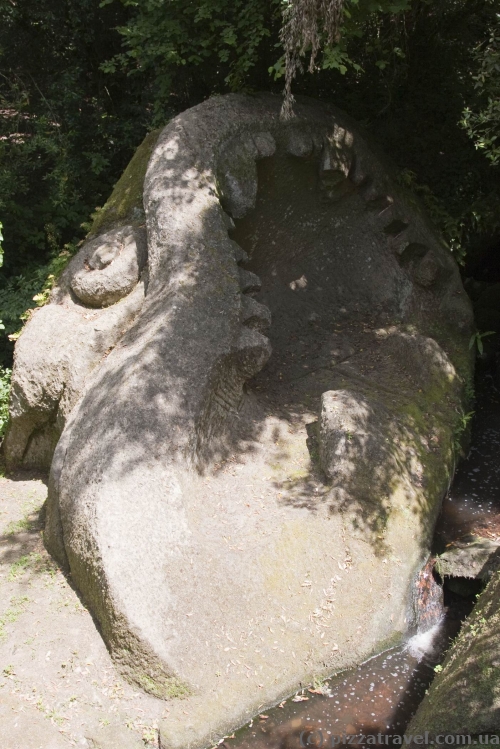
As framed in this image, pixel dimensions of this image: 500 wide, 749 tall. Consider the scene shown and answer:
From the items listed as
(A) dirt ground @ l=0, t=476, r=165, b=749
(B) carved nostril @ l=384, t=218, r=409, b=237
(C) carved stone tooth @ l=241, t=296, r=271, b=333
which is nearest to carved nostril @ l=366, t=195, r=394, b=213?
(B) carved nostril @ l=384, t=218, r=409, b=237

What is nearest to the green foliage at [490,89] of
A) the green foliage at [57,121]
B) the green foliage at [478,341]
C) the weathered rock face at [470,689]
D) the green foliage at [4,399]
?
the green foliage at [478,341]

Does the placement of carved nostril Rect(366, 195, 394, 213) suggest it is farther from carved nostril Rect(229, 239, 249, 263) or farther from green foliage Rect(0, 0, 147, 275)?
green foliage Rect(0, 0, 147, 275)

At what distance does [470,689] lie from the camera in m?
4.48

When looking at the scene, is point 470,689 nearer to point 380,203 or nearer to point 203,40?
point 380,203

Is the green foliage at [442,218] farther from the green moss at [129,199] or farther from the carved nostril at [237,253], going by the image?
the green moss at [129,199]

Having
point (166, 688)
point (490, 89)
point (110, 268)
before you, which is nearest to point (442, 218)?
point (490, 89)

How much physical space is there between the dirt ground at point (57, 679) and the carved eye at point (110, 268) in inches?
119

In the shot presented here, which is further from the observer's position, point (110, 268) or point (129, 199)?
point (129, 199)

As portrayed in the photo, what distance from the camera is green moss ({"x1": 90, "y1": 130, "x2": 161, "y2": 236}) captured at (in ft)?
27.3

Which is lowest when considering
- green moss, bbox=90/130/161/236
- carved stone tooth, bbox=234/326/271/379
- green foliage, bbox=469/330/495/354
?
carved stone tooth, bbox=234/326/271/379

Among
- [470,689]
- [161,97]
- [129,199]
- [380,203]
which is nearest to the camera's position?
[470,689]

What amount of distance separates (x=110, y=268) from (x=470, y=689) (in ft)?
18.1

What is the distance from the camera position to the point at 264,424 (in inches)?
295

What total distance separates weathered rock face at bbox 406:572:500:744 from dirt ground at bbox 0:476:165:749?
2.00m
